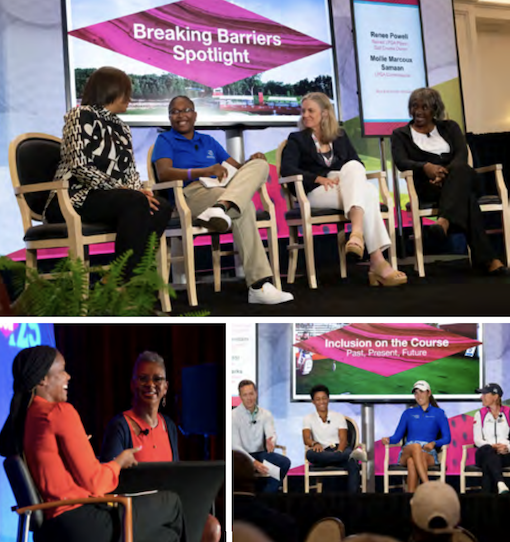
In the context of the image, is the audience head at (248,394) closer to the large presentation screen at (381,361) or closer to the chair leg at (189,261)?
the large presentation screen at (381,361)

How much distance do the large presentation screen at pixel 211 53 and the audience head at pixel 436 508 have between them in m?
4.47

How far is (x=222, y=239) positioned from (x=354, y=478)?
500 centimetres

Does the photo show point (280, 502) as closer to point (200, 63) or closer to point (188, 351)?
point (188, 351)

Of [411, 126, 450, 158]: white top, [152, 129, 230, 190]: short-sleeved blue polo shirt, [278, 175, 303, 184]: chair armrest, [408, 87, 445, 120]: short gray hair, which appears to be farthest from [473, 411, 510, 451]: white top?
[408, 87, 445, 120]: short gray hair

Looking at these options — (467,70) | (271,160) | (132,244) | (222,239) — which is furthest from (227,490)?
(467,70)

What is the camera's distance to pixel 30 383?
4.06 ft

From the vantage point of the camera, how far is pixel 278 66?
20.3ft

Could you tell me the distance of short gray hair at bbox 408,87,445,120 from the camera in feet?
16.6

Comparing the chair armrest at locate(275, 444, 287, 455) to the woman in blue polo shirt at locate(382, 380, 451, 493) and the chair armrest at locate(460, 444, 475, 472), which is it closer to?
the woman in blue polo shirt at locate(382, 380, 451, 493)

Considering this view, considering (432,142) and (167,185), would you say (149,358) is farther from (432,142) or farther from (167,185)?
(432,142)

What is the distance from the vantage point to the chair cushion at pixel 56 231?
11.0ft

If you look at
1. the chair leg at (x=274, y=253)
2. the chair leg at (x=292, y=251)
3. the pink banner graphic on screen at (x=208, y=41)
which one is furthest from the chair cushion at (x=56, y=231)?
the pink banner graphic on screen at (x=208, y=41)

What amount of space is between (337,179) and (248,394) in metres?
3.30

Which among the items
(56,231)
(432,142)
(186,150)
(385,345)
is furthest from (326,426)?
(432,142)
